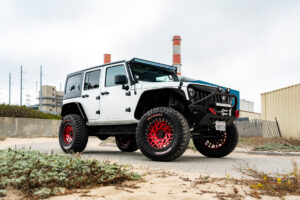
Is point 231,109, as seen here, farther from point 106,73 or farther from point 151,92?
point 106,73

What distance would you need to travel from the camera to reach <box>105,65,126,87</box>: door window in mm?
7530

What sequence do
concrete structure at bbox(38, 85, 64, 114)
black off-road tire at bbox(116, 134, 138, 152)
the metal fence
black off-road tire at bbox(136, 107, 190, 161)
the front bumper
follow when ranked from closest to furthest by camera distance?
black off-road tire at bbox(136, 107, 190, 161) < the front bumper < black off-road tire at bbox(116, 134, 138, 152) < the metal fence < concrete structure at bbox(38, 85, 64, 114)

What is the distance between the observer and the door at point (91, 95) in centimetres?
797

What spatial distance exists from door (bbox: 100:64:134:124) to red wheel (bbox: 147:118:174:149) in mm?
940

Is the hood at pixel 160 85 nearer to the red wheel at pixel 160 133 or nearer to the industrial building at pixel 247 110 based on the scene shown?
the red wheel at pixel 160 133

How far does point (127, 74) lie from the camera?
7.26m

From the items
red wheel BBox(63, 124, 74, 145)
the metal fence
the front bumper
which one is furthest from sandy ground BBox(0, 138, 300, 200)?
the metal fence

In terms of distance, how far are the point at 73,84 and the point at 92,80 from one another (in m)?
0.94

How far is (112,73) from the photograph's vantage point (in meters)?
7.76

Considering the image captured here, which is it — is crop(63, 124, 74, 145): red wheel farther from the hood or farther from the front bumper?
the front bumper

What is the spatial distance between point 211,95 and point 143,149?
174cm

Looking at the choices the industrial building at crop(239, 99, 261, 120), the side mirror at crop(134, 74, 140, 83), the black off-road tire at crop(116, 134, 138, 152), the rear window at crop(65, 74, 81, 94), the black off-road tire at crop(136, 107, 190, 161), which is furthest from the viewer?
the industrial building at crop(239, 99, 261, 120)

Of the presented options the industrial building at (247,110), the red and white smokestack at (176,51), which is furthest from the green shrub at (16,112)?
the industrial building at (247,110)

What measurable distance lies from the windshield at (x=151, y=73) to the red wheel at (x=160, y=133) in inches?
60.8
